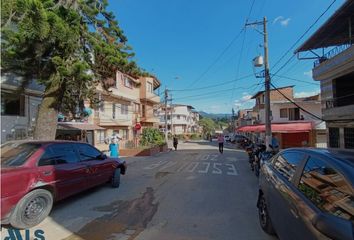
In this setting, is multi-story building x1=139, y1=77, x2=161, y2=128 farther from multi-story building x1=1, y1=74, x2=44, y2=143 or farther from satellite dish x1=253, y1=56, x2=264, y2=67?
multi-story building x1=1, y1=74, x2=44, y2=143

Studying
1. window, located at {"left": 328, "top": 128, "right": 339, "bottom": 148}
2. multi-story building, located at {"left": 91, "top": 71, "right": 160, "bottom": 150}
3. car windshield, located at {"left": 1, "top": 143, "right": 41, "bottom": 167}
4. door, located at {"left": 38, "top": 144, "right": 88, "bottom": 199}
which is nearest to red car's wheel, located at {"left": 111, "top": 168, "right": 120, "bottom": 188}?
door, located at {"left": 38, "top": 144, "right": 88, "bottom": 199}

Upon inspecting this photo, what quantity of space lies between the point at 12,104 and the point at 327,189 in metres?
14.4

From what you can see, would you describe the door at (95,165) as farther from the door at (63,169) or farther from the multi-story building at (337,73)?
the multi-story building at (337,73)

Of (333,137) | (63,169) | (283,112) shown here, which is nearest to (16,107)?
(63,169)

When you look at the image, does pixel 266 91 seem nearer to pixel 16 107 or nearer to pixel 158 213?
pixel 158 213

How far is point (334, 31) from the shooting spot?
12875mm

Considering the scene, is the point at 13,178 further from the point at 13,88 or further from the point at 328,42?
the point at 328,42

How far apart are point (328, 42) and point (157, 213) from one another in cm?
1320

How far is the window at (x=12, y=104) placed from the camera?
1243 centimetres

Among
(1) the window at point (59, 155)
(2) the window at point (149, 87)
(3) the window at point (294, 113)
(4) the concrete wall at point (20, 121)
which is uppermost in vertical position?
(2) the window at point (149, 87)

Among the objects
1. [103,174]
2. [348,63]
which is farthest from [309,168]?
[348,63]

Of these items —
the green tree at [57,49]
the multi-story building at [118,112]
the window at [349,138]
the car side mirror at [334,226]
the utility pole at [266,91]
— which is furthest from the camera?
the multi-story building at [118,112]

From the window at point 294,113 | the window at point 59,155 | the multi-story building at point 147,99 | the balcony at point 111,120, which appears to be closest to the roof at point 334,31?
the window at point 59,155

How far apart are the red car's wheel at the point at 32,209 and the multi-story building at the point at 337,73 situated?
39.5ft
